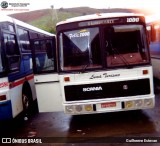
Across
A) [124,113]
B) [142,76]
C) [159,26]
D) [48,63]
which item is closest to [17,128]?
[48,63]

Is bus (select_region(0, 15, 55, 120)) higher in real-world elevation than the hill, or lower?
lower

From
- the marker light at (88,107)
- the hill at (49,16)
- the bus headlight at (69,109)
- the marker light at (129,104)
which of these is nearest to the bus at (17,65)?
the bus headlight at (69,109)

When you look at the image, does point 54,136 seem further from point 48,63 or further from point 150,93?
point 150,93

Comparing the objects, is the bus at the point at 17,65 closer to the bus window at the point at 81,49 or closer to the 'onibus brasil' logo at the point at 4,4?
the bus window at the point at 81,49

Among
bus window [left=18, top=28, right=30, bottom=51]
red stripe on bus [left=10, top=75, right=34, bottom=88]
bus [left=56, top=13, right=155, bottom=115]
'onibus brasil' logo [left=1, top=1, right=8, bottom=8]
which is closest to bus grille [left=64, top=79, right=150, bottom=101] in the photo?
bus [left=56, top=13, right=155, bottom=115]

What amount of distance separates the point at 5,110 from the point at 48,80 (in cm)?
132

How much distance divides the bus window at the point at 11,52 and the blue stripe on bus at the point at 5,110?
941 millimetres

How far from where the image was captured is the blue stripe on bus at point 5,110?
25.8ft

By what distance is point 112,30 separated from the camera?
26.7 ft

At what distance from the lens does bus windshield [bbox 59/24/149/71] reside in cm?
805

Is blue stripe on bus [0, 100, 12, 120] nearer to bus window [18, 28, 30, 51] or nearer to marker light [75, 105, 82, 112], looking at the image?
marker light [75, 105, 82, 112]

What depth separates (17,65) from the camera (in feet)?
30.3

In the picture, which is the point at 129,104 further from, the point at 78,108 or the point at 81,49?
the point at 81,49

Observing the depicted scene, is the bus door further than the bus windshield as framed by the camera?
Yes
